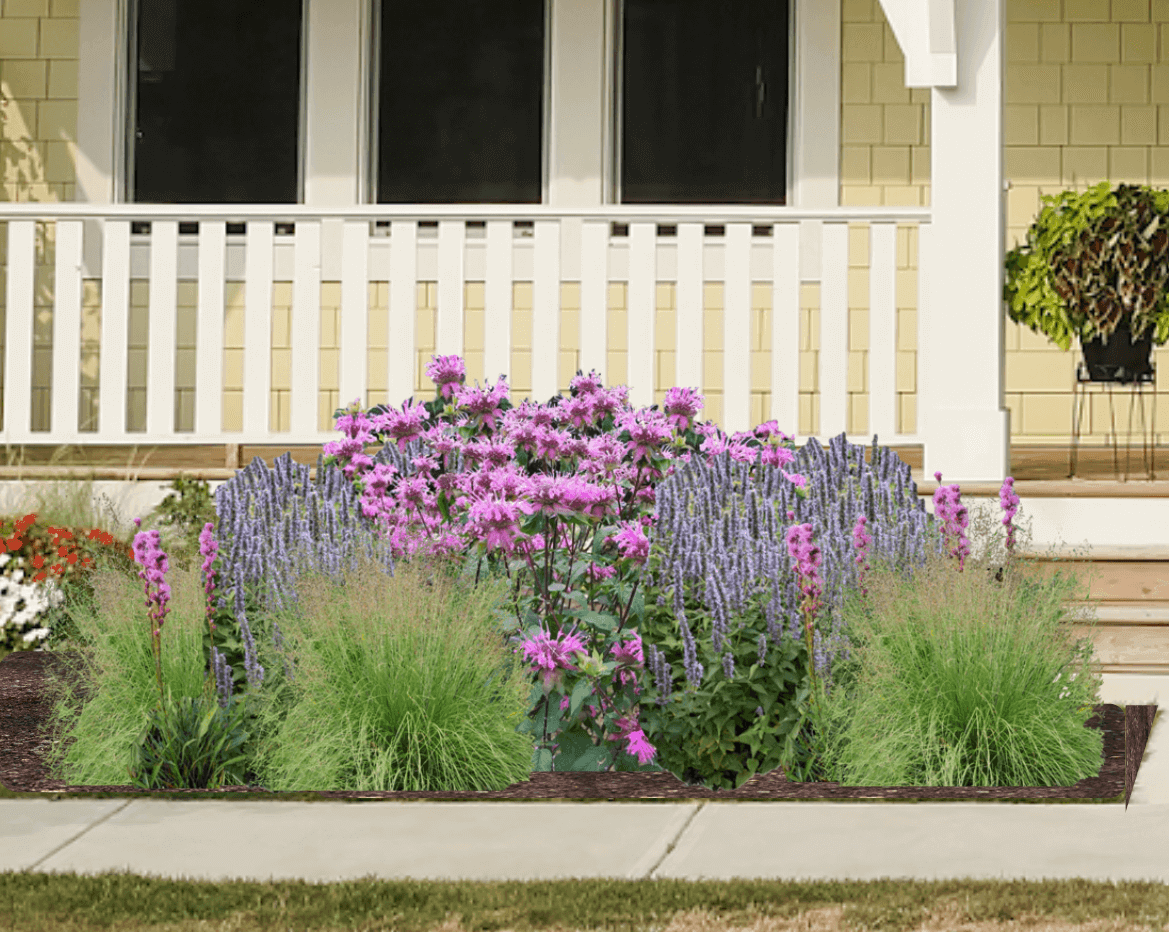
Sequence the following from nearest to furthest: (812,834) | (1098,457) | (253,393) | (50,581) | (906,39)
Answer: (812,834), (50,581), (906,39), (253,393), (1098,457)

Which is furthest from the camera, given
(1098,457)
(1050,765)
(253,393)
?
(1098,457)

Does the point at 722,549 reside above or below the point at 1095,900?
above

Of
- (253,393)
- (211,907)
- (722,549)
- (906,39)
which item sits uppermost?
(906,39)

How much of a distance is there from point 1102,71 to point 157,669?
21.7 feet

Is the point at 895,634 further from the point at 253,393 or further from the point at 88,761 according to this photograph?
the point at 253,393

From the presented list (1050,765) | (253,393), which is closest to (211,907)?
(1050,765)

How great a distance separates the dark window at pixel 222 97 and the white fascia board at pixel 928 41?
3796mm

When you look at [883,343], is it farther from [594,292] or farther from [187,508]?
[187,508]

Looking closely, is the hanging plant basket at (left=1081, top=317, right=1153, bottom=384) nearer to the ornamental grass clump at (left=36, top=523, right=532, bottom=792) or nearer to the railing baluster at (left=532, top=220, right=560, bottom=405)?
the railing baluster at (left=532, top=220, right=560, bottom=405)

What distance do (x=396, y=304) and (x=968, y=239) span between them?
2.39 m

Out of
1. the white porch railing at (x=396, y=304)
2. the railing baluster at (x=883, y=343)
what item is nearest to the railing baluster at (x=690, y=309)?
the white porch railing at (x=396, y=304)

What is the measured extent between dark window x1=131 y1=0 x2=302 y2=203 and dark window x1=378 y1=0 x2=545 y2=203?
561 millimetres

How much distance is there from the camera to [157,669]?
3.79 metres

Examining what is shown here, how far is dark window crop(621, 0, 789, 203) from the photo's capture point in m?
8.62
